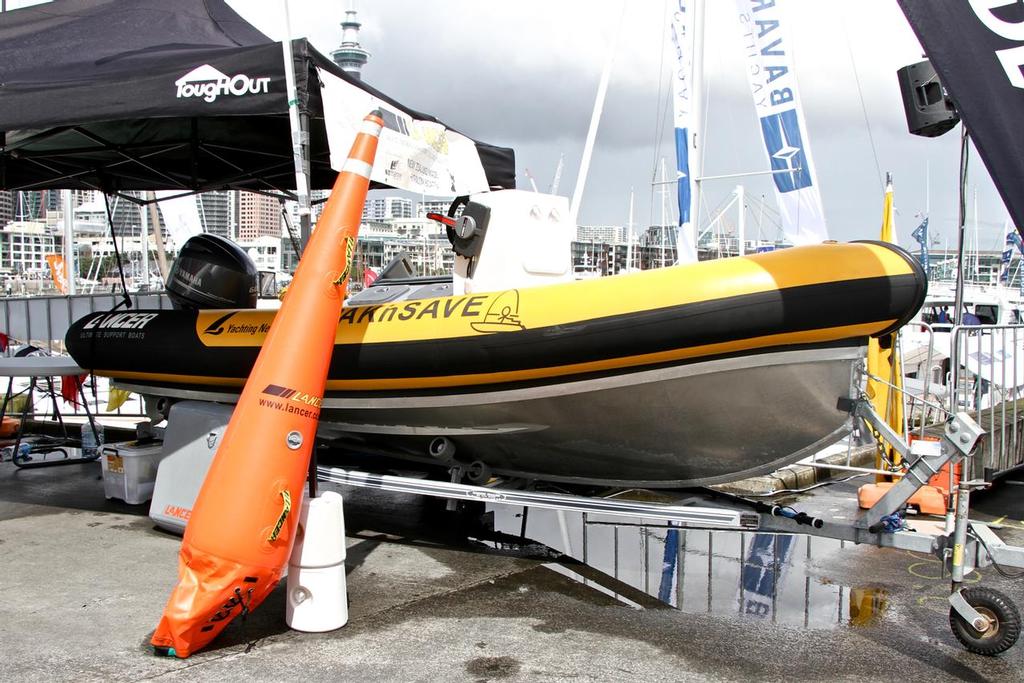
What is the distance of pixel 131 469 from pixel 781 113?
9500 mm

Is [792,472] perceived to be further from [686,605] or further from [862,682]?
[862,682]

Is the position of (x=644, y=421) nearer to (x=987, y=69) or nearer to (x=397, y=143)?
(x=397, y=143)

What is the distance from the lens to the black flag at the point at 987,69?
2.61 meters

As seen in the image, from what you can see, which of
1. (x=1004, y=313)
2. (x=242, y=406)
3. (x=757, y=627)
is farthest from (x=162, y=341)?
(x=1004, y=313)

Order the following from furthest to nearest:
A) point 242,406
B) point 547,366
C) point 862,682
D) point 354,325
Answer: point 354,325 → point 547,366 → point 242,406 → point 862,682

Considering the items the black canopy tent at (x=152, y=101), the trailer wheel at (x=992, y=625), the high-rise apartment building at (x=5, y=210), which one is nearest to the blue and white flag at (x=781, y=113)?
the black canopy tent at (x=152, y=101)

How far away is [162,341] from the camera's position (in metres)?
5.26

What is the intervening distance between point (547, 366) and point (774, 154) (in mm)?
9095

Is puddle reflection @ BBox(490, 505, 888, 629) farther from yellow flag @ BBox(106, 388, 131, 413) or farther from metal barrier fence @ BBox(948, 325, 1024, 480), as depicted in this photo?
yellow flag @ BBox(106, 388, 131, 413)

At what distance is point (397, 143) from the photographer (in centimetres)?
455

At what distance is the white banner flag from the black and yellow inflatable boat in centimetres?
74

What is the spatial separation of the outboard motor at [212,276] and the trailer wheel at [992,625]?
168 inches

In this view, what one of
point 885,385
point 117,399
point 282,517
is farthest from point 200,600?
point 117,399

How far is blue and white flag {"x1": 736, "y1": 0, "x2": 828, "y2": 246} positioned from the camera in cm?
1168
